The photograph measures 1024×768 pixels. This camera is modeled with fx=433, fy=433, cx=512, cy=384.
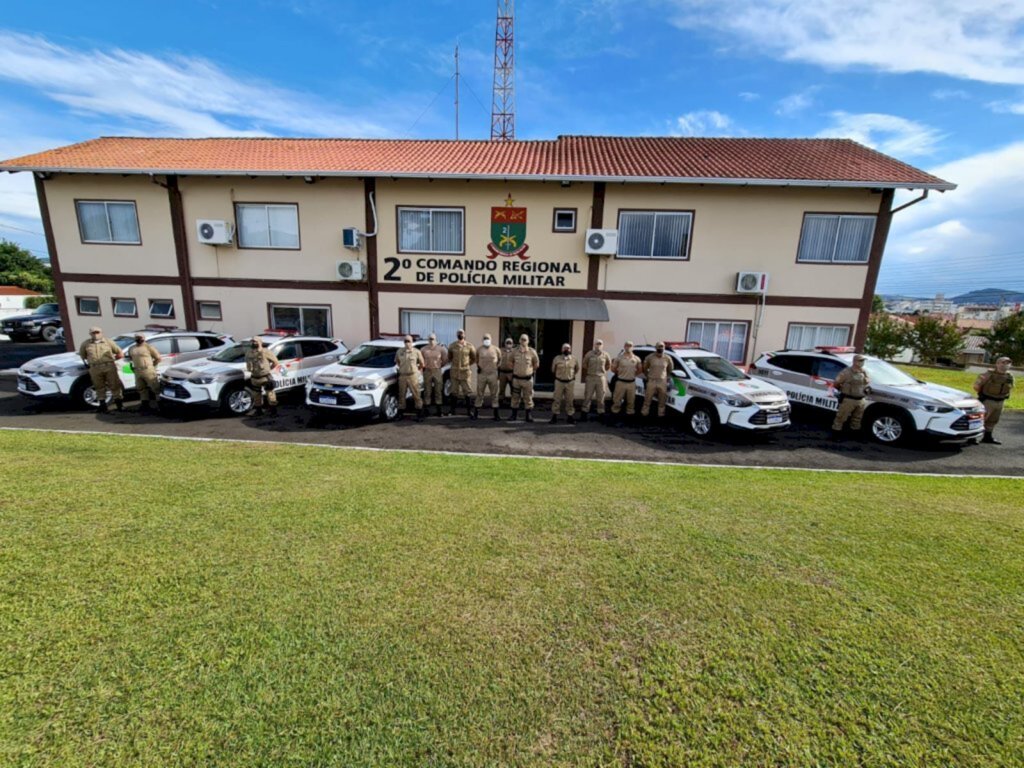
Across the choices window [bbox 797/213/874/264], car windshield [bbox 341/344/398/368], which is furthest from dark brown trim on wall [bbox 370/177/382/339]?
window [bbox 797/213/874/264]

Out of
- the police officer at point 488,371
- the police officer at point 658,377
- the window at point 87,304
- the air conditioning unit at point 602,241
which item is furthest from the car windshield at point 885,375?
the window at point 87,304

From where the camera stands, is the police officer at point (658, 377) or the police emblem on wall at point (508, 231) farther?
the police emblem on wall at point (508, 231)

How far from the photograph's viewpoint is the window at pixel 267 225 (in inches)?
492

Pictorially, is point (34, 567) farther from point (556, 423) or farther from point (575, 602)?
point (556, 423)

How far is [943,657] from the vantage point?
2.69m

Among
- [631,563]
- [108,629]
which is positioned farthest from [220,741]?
[631,563]

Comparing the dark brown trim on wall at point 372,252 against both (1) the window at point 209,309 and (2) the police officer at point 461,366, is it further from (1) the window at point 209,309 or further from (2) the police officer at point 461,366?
(1) the window at point 209,309

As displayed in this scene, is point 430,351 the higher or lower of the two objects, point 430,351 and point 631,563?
the higher

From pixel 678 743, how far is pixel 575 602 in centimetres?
109

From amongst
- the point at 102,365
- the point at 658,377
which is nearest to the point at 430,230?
the point at 658,377

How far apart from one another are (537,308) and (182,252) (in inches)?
413

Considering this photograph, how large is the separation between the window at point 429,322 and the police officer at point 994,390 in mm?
11554

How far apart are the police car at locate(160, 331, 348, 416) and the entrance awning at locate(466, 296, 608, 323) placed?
4251mm

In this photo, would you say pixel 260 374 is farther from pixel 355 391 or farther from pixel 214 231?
pixel 214 231
